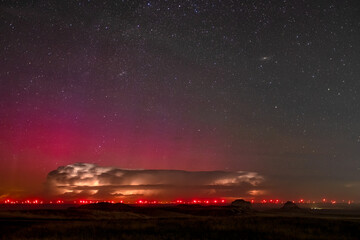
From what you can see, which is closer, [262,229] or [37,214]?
[262,229]

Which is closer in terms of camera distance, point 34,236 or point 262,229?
point 34,236

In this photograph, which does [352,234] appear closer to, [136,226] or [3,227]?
[136,226]

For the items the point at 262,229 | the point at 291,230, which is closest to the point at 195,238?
the point at 262,229

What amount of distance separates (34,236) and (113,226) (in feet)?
23.6

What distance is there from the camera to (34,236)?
998 inches

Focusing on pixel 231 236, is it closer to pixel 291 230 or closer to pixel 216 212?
pixel 291 230

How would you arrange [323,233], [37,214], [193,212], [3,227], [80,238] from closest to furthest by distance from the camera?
[80,238], [323,233], [3,227], [37,214], [193,212]

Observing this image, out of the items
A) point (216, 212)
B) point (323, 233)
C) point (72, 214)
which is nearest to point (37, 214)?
point (72, 214)

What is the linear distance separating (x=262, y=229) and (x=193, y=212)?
35478 millimetres

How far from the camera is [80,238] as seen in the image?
2420 centimetres

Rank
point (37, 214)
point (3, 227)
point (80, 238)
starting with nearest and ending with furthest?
1. point (80, 238)
2. point (3, 227)
3. point (37, 214)

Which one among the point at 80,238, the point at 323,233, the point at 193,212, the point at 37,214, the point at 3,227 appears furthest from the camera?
the point at 193,212

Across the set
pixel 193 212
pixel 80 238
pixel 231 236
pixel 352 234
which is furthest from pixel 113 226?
pixel 193 212

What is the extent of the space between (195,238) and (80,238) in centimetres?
772
